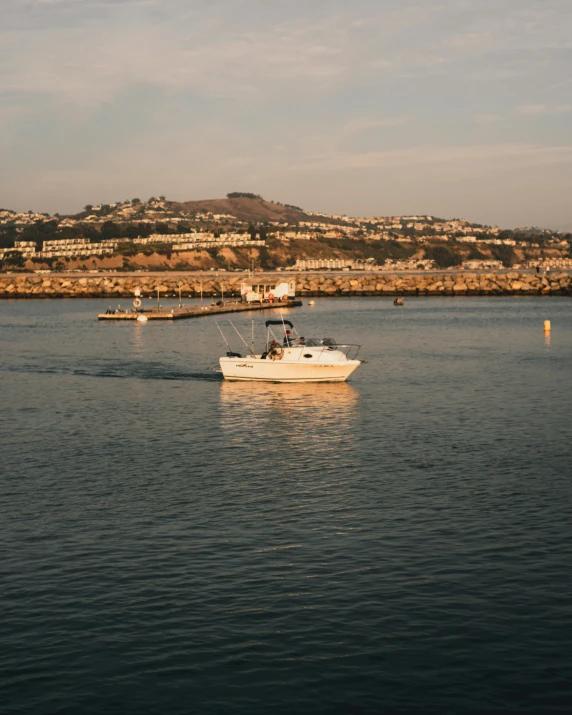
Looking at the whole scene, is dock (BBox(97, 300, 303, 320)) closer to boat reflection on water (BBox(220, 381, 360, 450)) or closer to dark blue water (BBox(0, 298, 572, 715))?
boat reflection on water (BBox(220, 381, 360, 450))

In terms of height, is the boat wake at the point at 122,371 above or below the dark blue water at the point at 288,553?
above

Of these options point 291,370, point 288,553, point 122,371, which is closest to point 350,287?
point 122,371

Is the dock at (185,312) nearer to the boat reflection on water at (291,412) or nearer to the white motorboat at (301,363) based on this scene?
the boat reflection on water at (291,412)

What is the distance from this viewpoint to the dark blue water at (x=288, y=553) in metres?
16.2

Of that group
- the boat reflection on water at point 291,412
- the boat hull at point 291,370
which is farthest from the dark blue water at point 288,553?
Result: the boat hull at point 291,370

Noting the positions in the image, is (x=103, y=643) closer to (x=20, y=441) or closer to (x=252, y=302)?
(x=20, y=441)

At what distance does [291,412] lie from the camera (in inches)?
1699

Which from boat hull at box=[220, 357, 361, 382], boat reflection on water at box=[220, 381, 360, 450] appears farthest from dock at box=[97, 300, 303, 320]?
boat reflection on water at box=[220, 381, 360, 450]

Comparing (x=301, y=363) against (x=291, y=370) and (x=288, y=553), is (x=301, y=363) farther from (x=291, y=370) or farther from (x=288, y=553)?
(x=288, y=553)

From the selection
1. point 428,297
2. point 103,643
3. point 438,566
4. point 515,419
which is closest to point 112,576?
point 103,643

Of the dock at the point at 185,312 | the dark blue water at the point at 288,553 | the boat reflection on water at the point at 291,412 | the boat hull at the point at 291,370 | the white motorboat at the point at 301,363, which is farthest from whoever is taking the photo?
the dock at the point at 185,312

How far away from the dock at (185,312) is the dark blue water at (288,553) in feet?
202

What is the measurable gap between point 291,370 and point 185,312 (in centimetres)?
6369

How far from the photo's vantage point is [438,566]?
21.4 meters
